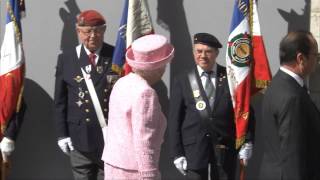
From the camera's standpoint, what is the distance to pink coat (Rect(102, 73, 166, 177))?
3.45 m

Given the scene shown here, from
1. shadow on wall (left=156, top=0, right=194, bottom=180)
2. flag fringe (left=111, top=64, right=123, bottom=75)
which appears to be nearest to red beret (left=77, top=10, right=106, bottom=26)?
flag fringe (left=111, top=64, right=123, bottom=75)

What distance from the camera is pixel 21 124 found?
217 inches

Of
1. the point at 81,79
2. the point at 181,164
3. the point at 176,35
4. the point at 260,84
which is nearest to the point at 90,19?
the point at 81,79

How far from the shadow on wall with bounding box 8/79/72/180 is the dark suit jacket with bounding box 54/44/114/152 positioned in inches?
18.5

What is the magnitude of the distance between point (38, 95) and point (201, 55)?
152 cm

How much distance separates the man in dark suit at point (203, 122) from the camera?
4949 mm

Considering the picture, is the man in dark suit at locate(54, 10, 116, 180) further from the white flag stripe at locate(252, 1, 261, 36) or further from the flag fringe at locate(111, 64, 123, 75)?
the white flag stripe at locate(252, 1, 261, 36)

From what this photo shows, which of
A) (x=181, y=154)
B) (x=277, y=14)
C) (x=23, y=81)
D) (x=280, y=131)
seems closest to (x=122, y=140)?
(x=280, y=131)

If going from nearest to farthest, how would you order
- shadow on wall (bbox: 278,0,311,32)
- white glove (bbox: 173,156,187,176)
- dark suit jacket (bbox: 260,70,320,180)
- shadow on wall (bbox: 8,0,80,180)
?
dark suit jacket (bbox: 260,70,320,180) < white glove (bbox: 173,156,187,176) < shadow on wall (bbox: 278,0,311,32) < shadow on wall (bbox: 8,0,80,180)

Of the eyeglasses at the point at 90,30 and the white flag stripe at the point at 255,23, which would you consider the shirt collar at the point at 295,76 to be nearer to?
the white flag stripe at the point at 255,23

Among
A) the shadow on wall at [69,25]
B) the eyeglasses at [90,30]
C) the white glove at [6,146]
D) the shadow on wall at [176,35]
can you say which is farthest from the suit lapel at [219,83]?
the white glove at [6,146]

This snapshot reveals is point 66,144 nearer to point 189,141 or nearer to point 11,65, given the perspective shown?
point 11,65

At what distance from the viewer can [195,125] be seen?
4965mm

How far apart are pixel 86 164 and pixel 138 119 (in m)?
1.83
